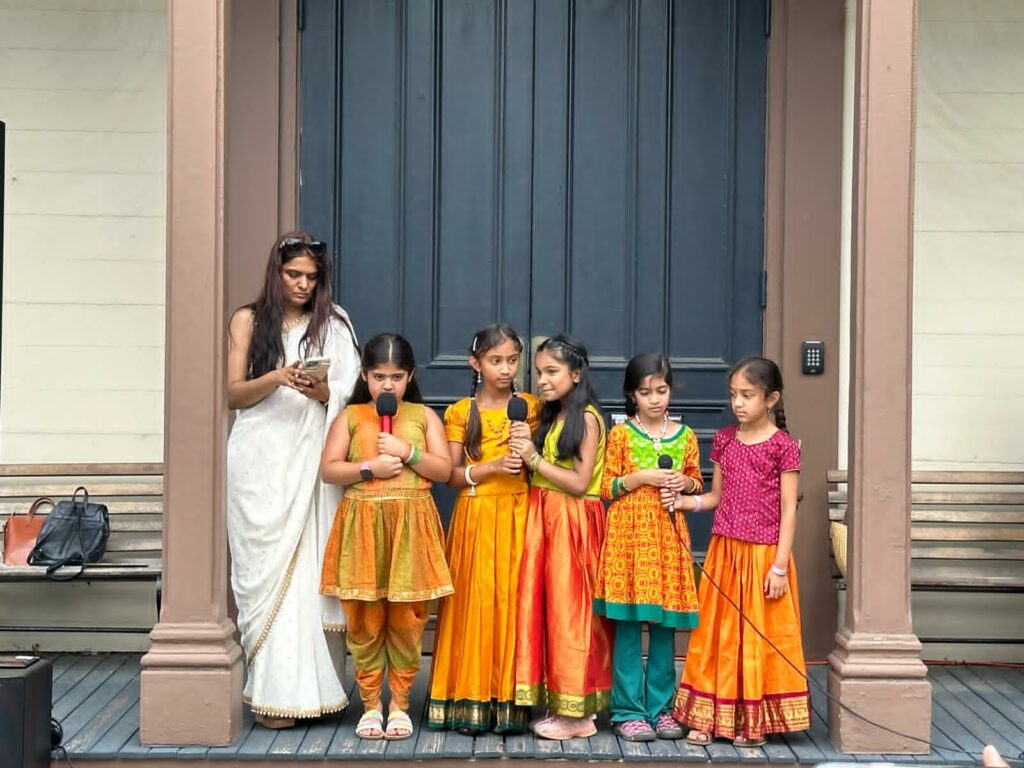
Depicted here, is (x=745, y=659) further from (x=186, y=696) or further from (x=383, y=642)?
(x=186, y=696)

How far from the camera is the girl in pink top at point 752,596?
4855 mm

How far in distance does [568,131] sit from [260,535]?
244 cm

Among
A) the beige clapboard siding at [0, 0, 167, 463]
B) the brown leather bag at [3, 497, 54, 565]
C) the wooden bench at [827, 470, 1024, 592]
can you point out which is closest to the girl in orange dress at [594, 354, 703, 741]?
the wooden bench at [827, 470, 1024, 592]

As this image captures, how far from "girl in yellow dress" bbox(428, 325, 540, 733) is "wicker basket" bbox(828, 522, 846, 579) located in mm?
1612

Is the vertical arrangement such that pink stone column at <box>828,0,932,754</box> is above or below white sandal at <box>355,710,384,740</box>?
above

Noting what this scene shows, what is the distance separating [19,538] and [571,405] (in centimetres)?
274

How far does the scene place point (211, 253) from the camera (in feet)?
16.1

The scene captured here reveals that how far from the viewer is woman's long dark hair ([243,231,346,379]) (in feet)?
16.8

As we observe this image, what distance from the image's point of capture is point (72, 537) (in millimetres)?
5934

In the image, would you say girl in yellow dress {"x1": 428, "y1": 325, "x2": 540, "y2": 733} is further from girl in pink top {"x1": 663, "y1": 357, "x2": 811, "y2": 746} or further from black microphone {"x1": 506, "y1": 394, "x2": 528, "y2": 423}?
girl in pink top {"x1": 663, "y1": 357, "x2": 811, "y2": 746}

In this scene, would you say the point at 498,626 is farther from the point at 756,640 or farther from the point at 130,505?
the point at 130,505

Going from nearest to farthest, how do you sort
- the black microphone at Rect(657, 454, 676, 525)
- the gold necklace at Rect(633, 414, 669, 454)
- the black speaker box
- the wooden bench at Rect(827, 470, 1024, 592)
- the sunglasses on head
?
the black speaker box → the black microphone at Rect(657, 454, 676, 525) → the gold necklace at Rect(633, 414, 669, 454) → the sunglasses on head → the wooden bench at Rect(827, 470, 1024, 592)

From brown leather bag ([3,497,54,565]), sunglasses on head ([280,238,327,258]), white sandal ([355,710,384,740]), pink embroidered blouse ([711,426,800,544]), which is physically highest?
sunglasses on head ([280,238,327,258])

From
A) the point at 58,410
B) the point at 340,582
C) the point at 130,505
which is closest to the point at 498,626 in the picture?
the point at 340,582
